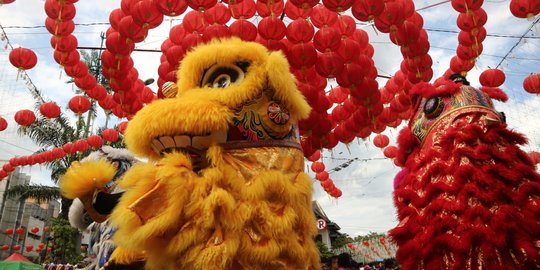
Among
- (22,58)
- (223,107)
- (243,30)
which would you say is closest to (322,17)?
(243,30)

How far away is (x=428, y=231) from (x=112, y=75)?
386 centimetres

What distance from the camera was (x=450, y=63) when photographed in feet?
16.4

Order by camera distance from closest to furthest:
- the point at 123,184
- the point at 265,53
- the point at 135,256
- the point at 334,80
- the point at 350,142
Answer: the point at 123,184 → the point at 135,256 → the point at 265,53 → the point at 334,80 → the point at 350,142

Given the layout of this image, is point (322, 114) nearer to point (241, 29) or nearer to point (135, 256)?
point (241, 29)

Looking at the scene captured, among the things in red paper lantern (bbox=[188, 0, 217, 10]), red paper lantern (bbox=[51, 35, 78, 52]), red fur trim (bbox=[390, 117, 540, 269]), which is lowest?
red fur trim (bbox=[390, 117, 540, 269])

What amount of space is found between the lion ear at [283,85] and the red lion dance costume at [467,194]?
2.19 feet

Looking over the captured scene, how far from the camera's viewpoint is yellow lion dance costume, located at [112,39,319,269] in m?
1.68

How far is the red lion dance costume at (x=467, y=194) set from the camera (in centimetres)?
154

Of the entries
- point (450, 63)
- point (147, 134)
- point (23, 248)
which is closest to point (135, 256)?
point (147, 134)

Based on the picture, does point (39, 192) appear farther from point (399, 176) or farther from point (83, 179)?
point (399, 176)

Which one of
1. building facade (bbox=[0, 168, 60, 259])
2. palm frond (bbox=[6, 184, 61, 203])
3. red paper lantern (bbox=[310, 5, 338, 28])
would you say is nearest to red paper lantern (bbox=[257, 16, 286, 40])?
red paper lantern (bbox=[310, 5, 338, 28])

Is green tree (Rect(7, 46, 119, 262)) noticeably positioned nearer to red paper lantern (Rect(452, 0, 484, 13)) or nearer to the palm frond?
the palm frond

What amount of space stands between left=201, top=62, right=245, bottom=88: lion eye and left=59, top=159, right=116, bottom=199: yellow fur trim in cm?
69

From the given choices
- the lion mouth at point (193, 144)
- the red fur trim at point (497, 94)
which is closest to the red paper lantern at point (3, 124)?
the lion mouth at point (193, 144)
